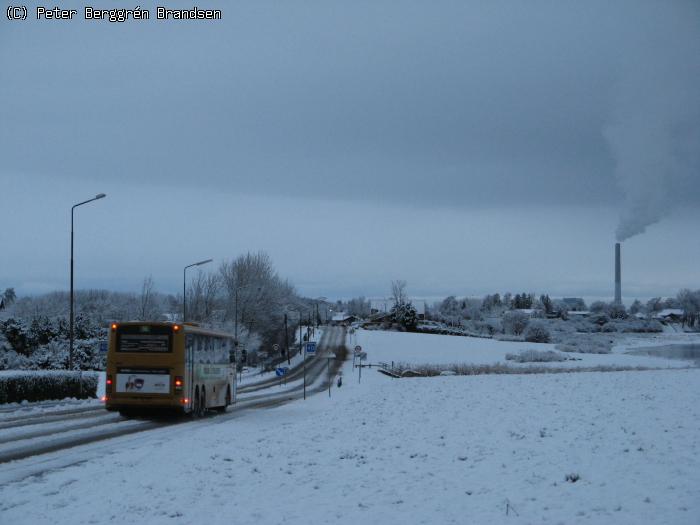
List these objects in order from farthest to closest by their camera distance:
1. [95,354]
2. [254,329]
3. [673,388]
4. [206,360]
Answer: [254,329], [95,354], [206,360], [673,388]

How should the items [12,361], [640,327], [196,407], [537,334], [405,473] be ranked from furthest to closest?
[640,327] < [537,334] < [12,361] < [196,407] < [405,473]

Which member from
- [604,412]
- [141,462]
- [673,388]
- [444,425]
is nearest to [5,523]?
[141,462]

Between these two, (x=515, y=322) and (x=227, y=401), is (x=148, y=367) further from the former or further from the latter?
(x=515, y=322)

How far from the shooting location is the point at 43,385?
3106cm

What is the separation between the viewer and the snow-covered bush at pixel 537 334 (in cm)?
12400

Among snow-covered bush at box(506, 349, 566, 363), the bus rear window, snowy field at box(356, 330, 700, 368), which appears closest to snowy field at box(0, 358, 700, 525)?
the bus rear window

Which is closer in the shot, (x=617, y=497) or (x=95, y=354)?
(x=617, y=497)

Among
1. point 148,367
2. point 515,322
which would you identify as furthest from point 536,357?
point 515,322

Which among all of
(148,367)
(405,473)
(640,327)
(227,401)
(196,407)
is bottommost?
(640,327)

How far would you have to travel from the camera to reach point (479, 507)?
9.56m

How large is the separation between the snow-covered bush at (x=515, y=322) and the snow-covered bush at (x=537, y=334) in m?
23.8

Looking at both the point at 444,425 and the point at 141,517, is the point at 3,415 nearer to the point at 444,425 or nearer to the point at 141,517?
the point at 444,425

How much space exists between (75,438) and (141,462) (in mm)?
5405

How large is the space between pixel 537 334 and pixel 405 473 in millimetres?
118189
